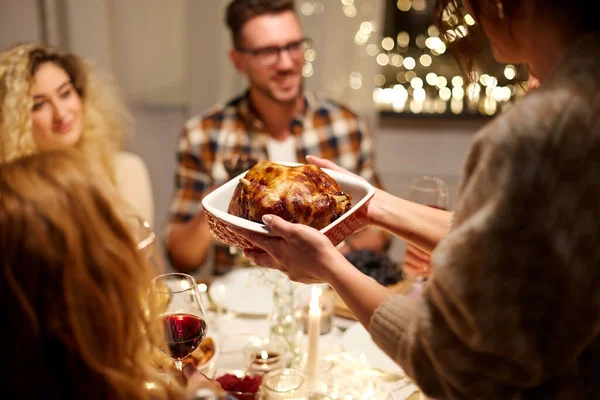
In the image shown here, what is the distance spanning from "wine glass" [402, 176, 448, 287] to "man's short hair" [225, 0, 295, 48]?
4.03ft

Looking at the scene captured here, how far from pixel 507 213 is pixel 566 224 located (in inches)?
2.9

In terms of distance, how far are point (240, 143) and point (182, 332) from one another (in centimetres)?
153

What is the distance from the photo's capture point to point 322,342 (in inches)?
59.0

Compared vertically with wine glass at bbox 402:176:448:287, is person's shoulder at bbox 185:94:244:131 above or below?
above

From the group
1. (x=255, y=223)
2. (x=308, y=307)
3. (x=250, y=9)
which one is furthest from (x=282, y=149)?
(x=255, y=223)

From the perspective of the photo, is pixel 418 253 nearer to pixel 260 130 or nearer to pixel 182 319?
pixel 182 319

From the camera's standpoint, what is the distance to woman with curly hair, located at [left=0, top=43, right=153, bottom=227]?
6.18 ft

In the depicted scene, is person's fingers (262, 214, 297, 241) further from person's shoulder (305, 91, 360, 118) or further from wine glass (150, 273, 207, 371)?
person's shoulder (305, 91, 360, 118)

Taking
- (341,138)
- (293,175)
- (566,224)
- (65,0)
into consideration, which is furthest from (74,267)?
(65,0)

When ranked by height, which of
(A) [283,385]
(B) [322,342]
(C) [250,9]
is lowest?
(B) [322,342]

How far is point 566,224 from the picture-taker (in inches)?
27.4

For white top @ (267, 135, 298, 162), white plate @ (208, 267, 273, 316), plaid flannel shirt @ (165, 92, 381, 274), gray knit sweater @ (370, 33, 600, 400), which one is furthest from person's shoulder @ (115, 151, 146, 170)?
gray knit sweater @ (370, 33, 600, 400)

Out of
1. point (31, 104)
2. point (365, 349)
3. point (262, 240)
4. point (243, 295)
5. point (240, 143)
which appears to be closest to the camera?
point (262, 240)

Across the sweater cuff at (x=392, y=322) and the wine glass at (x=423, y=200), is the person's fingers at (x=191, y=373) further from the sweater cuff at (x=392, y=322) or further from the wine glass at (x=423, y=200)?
the wine glass at (x=423, y=200)
